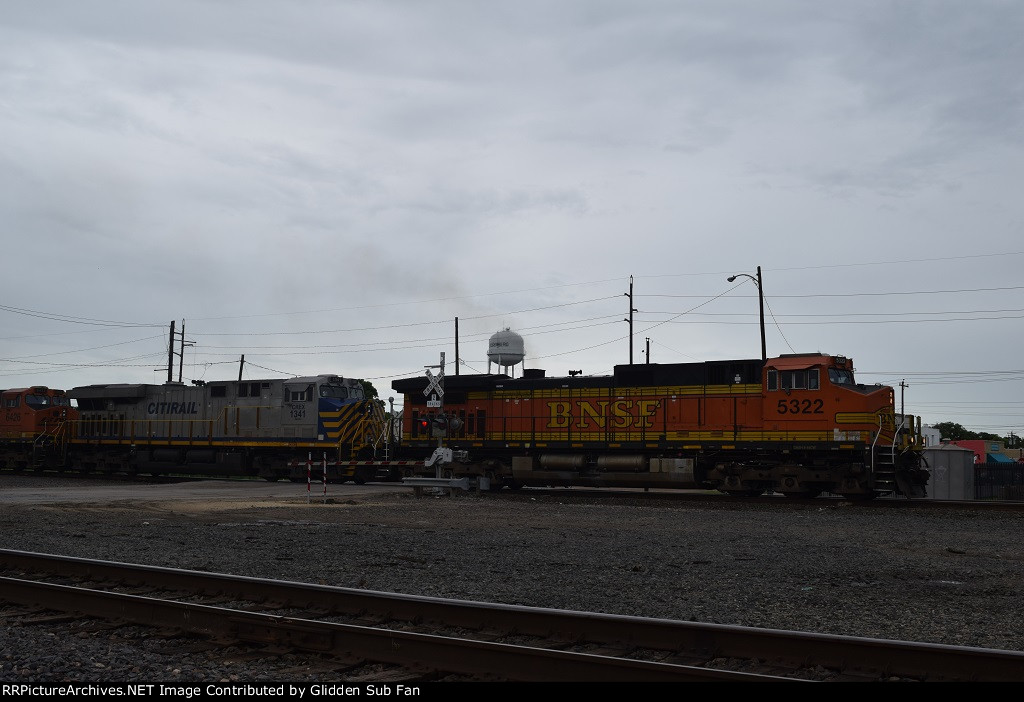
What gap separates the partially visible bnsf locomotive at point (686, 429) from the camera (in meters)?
21.1

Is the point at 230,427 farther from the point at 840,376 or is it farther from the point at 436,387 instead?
the point at 840,376

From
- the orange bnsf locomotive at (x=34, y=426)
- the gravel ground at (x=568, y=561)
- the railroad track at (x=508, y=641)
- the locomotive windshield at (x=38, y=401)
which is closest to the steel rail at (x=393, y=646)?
the railroad track at (x=508, y=641)

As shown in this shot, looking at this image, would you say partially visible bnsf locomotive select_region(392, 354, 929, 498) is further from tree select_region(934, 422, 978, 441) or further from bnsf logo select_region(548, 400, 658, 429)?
tree select_region(934, 422, 978, 441)

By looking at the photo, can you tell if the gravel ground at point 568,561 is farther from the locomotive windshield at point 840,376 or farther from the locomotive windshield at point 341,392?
the locomotive windshield at point 341,392

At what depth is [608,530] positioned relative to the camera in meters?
14.9

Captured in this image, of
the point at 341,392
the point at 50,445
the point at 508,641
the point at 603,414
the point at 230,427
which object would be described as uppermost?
the point at 341,392

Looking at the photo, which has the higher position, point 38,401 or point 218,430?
point 38,401

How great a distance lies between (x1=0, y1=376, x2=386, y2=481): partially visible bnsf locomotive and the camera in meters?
29.8

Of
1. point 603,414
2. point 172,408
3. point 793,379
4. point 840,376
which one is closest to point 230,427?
point 172,408

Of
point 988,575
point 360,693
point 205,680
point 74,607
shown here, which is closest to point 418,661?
point 360,693

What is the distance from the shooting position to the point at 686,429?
23250 mm

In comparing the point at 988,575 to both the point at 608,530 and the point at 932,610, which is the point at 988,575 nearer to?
the point at 932,610

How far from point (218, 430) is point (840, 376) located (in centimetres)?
2135

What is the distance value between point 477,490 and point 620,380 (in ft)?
16.5
